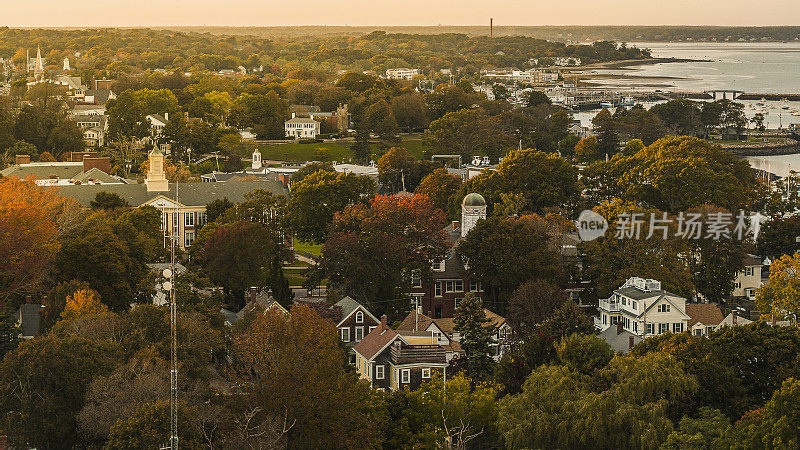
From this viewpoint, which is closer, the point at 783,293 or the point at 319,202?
the point at 783,293

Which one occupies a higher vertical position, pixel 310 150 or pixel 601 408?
pixel 601 408

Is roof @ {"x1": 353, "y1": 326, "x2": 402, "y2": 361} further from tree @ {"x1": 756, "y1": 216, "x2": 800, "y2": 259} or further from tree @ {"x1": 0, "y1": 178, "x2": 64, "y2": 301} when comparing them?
tree @ {"x1": 756, "y1": 216, "x2": 800, "y2": 259}

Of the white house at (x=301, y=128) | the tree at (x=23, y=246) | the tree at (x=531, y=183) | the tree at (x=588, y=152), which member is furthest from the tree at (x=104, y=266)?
the white house at (x=301, y=128)

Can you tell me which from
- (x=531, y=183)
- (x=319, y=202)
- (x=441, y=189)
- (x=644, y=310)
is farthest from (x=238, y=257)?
(x=531, y=183)

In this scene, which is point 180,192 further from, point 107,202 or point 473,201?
point 473,201

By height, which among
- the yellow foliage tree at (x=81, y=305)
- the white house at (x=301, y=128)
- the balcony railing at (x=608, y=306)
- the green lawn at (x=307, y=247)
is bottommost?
the green lawn at (x=307, y=247)

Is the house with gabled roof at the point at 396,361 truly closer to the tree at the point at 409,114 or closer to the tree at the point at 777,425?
the tree at the point at 777,425
